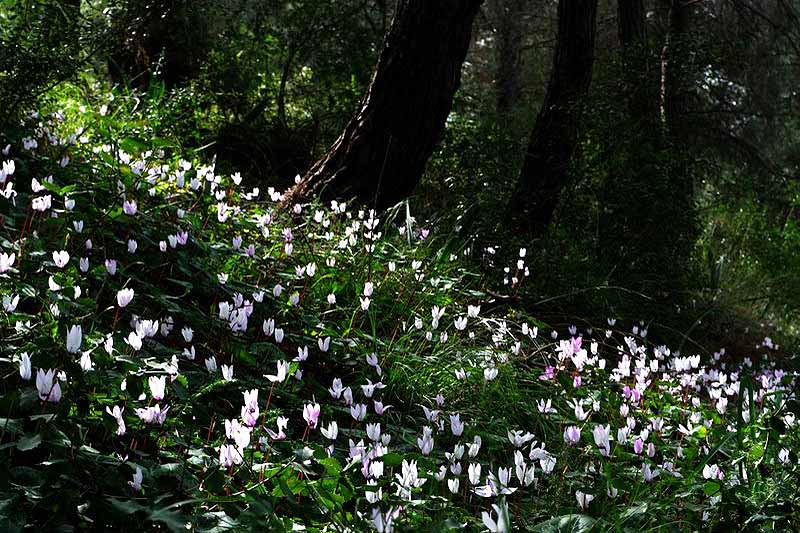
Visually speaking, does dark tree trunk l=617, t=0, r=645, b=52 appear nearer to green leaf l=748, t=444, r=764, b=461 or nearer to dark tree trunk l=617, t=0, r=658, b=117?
dark tree trunk l=617, t=0, r=658, b=117

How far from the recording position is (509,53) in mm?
17562

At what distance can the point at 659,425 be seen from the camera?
2.94 meters

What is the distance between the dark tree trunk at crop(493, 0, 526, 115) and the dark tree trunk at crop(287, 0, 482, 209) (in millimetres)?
11957

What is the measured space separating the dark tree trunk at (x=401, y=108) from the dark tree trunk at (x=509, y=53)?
12.0m

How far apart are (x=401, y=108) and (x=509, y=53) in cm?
1293

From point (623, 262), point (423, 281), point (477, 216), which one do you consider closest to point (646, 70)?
point (623, 262)

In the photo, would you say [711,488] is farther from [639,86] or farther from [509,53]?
[509,53]

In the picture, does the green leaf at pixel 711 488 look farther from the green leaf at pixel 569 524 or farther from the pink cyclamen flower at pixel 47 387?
the pink cyclamen flower at pixel 47 387

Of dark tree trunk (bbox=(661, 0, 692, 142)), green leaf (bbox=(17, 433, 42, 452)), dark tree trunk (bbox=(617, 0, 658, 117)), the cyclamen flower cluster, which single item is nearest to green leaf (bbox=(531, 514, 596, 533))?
the cyclamen flower cluster

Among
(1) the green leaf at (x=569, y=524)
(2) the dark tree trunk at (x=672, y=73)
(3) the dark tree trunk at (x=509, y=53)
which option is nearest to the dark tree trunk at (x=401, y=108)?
(2) the dark tree trunk at (x=672, y=73)

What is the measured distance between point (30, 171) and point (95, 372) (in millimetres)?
2200

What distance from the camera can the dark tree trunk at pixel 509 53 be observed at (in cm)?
1728

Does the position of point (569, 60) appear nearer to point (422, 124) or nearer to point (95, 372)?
point (422, 124)

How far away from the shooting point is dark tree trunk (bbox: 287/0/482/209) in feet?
17.2
